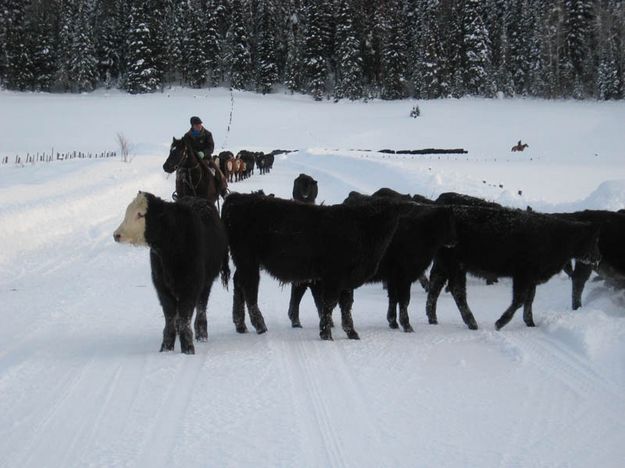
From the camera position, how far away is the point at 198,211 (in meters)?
7.30

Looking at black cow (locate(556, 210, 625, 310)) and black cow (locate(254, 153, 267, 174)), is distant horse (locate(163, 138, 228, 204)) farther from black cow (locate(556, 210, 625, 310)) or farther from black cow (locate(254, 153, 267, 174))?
black cow (locate(254, 153, 267, 174))

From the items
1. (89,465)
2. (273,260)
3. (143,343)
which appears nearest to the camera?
(89,465)

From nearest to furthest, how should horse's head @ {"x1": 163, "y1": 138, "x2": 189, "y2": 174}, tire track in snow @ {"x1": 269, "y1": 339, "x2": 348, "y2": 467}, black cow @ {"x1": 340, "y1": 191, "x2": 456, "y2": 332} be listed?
tire track in snow @ {"x1": 269, "y1": 339, "x2": 348, "y2": 467} < black cow @ {"x1": 340, "y1": 191, "x2": 456, "y2": 332} < horse's head @ {"x1": 163, "y1": 138, "x2": 189, "y2": 174}

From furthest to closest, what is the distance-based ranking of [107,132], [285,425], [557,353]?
[107,132]
[557,353]
[285,425]

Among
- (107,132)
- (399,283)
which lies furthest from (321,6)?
(399,283)

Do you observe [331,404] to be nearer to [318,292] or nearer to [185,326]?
[185,326]

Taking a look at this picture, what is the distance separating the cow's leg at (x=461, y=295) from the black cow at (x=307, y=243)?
1369 mm

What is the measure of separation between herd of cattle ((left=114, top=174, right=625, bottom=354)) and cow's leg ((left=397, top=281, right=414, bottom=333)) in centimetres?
1

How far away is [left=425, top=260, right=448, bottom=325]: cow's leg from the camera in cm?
861

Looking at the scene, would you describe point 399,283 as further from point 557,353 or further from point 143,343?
point 143,343

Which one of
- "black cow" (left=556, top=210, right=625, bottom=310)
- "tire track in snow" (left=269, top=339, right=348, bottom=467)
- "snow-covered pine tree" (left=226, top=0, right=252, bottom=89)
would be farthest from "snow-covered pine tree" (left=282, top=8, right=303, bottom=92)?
"tire track in snow" (left=269, top=339, right=348, bottom=467)

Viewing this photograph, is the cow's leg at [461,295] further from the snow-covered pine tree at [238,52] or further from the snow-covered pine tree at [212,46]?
the snow-covered pine tree at [212,46]

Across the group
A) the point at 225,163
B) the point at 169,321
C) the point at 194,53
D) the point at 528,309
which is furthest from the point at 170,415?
the point at 194,53

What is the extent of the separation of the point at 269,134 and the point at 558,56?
46257 mm
